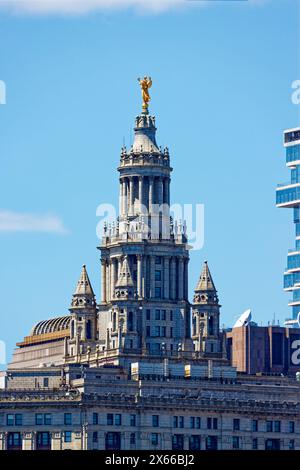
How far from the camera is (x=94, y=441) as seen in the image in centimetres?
19975

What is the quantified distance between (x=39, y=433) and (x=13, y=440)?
3.15m
